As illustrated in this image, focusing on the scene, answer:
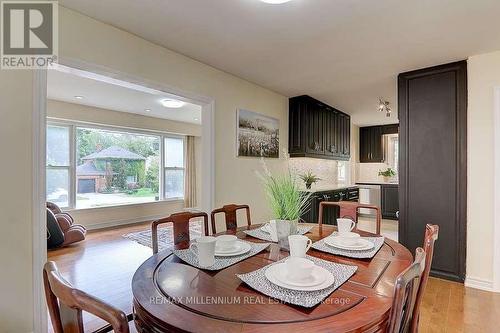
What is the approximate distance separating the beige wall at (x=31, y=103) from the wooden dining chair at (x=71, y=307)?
1.33 meters

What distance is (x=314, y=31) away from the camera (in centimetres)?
233

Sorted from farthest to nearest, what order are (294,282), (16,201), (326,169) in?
(326,169), (16,201), (294,282)

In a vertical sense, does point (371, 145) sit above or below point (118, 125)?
below

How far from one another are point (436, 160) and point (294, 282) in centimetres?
288

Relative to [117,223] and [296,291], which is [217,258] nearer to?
[296,291]

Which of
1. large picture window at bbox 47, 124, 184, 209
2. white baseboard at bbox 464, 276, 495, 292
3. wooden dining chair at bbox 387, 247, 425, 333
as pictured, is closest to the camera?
wooden dining chair at bbox 387, 247, 425, 333

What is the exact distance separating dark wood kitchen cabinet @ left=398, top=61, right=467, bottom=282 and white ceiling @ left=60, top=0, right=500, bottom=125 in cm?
26

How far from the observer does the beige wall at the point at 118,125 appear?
5119 millimetres

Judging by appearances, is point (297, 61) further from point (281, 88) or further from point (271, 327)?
point (271, 327)

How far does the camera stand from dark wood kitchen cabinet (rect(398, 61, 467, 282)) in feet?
9.82

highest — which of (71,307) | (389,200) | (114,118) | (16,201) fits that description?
(114,118)

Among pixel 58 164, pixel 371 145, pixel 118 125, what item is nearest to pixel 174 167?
pixel 118 125

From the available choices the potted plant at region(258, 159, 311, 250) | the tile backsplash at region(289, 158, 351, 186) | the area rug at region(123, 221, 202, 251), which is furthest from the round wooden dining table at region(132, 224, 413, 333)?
the tile backsplash at region(289, 158, 351, 186)

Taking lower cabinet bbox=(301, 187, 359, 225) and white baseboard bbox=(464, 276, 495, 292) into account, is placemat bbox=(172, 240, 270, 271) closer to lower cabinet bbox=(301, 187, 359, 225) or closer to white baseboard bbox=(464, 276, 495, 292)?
white baseboard bbox=(464, 276, 495, 292)
